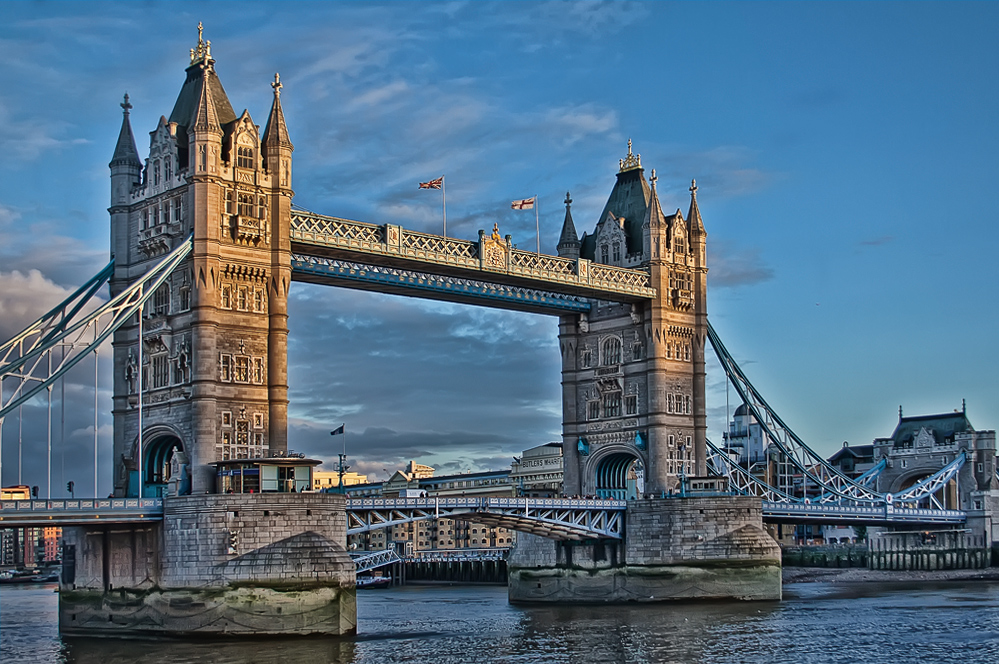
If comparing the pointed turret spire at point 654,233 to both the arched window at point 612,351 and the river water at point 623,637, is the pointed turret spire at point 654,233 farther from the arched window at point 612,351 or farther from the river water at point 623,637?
the river water at point 623,637

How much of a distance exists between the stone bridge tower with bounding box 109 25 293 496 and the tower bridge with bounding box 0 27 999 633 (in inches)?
4.2

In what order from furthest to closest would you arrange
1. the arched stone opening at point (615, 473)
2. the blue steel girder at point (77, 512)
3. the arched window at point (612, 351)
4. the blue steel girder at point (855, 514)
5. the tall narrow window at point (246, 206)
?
the blue steel girder at point (855, 514)
the arched stone opening at point (615, 473)
the arched window at point (612, 351)
the tall narrow window at point (246, 206)
the blue steel girder at point (77, 512)

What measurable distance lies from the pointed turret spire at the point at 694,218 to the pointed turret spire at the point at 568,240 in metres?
7.53

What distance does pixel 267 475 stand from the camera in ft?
213

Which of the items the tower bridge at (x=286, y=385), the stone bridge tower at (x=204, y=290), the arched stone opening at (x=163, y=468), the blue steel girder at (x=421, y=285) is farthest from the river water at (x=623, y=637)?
the blue steel girder at (x=421, y=285)

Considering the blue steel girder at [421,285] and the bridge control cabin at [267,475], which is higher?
the blue steel girder at [421,285]

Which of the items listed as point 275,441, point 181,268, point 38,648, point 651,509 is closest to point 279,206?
point 181,268

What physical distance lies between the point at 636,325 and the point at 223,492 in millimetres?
34140

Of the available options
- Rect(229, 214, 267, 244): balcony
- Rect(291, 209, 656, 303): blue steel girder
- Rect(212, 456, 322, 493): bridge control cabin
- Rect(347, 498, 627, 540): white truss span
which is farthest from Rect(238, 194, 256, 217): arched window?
Rect(347, 498, 627, 540): white truss span

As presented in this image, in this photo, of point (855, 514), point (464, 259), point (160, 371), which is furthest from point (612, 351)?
point (160, 371)

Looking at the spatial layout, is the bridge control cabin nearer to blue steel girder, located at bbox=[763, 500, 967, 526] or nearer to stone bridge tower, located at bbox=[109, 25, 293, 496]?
stone bridge tower, located at bbox=[109, 25, 293, 496]

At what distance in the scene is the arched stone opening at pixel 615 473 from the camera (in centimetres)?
9212

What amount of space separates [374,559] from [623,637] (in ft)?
226

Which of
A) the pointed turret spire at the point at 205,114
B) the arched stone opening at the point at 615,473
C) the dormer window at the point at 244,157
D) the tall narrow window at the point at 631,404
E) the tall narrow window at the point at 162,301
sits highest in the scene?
the pointed turret spire at the point at 205,114
